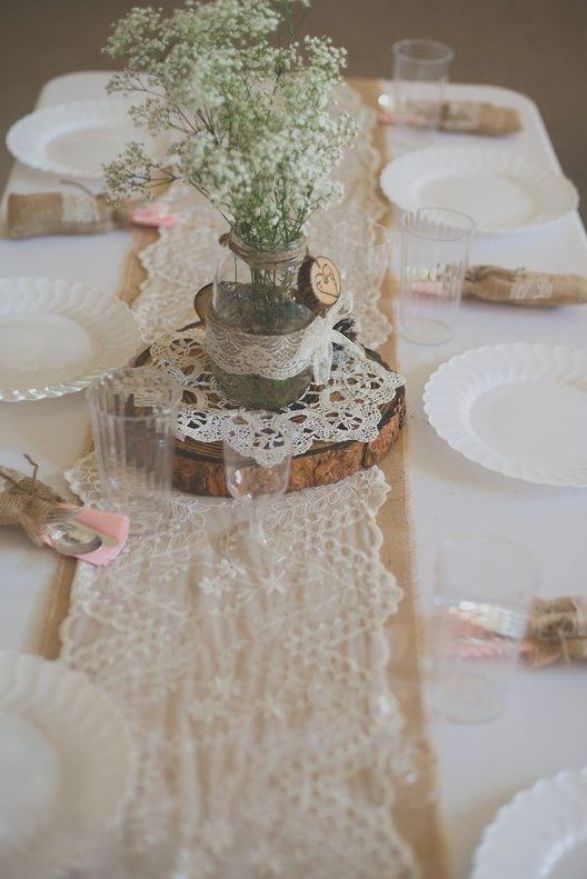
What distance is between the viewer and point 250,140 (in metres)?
1.16

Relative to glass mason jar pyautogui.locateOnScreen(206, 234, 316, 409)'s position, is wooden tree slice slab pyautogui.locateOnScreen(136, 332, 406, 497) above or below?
below

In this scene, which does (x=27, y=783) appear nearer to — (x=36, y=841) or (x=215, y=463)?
(x=36, y=841)

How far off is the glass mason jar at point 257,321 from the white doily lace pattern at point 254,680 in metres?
0.17

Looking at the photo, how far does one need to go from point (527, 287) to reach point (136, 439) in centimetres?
77

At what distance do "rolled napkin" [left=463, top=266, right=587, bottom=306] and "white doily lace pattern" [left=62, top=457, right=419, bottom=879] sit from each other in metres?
0.51

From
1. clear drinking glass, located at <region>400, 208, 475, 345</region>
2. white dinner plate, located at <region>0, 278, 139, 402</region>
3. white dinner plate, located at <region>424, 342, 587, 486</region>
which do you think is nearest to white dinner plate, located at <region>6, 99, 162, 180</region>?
white dinner plate, located at <region>0, 278, 139, 402</region>

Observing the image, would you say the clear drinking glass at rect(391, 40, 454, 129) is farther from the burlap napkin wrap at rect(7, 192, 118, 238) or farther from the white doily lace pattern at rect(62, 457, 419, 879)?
the white doily lace pattern at rect(62, 457, 419, 879)

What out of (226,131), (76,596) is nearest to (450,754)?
(76,596)

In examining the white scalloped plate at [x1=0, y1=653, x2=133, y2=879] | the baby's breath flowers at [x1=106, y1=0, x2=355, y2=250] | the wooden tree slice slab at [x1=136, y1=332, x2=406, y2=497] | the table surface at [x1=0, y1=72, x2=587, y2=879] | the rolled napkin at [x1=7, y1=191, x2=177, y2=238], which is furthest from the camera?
the rolled napkin at [x1=7, y1=191, x2=177, y2=238]

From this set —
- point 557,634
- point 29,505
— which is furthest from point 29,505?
point 557,634

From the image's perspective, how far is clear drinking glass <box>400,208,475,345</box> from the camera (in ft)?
5.28

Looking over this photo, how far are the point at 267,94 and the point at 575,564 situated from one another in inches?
25.8

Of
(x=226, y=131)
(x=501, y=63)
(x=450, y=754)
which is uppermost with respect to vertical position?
(x=226, y=131)

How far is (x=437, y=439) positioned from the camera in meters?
1.40
